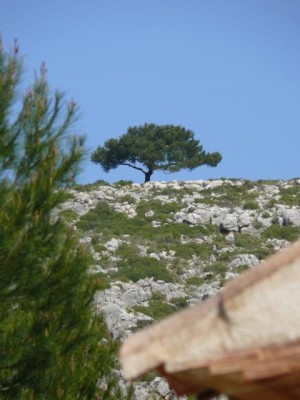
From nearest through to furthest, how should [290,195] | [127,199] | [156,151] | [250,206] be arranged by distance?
[250,206] < [290,195] < [127,199] < [156,151]

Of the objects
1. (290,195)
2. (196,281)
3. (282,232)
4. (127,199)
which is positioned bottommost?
(196,281)

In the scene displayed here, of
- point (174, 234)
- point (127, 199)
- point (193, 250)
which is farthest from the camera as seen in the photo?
point (127, 199)

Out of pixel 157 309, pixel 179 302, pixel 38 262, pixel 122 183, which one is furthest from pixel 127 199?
pixel 38 262

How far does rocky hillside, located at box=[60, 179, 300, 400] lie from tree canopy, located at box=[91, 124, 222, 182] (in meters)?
6.24

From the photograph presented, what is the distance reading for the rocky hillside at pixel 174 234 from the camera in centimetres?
2639

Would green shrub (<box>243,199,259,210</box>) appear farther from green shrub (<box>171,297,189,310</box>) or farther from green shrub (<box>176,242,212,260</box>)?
green shrub (<box>171,297,189,310</box>)

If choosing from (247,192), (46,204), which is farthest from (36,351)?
(247,192)

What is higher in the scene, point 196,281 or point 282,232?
point 282,232

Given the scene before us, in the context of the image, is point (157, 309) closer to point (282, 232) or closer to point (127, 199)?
point (282, 232)

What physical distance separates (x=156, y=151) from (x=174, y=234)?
14392mm

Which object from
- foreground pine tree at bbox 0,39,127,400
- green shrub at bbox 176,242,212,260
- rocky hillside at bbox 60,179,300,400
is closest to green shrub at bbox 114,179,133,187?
rocky hillside at bbox 60,179,300,400

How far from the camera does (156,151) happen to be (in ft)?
156

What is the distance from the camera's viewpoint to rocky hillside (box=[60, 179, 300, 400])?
86.6 feet

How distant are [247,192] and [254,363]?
124ft
